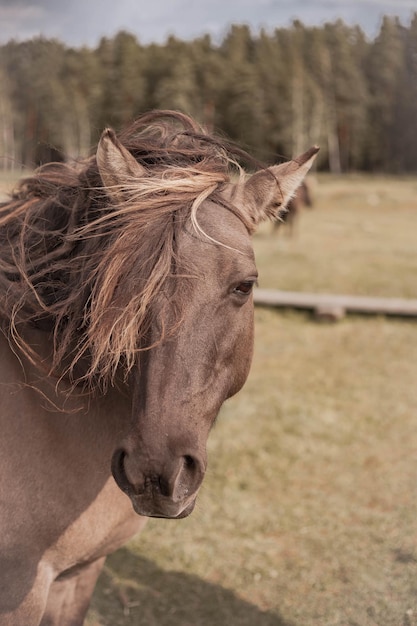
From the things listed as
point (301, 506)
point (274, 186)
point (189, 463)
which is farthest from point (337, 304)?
point (189, 463)

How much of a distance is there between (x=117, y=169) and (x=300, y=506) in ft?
11.1

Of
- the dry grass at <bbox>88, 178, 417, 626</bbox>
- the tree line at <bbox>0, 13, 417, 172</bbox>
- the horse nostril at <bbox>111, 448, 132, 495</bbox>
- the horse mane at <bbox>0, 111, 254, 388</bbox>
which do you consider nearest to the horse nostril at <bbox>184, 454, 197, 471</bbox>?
the horse nostril at <bbox>111, 448, 132, 495</bbox>

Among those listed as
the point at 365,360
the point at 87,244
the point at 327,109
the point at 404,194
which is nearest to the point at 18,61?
the point at 365,360

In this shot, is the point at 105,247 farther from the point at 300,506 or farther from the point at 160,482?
the point at 300,506

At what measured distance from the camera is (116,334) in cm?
171

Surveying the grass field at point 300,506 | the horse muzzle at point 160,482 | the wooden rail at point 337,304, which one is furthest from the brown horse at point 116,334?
the wooden rail at point 337,304

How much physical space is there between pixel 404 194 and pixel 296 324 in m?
18.5

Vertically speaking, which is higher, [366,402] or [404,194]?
[366,402]

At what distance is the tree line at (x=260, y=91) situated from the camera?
19.3 metres

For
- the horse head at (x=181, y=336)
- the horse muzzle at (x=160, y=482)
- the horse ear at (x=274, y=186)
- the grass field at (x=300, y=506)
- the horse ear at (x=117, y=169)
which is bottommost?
the grass field at (x=300, y=506)

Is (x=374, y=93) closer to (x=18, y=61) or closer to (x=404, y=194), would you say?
(x=404, y=194)

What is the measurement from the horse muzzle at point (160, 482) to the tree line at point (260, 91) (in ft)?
48.7

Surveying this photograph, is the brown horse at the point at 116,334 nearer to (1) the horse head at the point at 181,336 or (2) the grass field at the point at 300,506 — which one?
(1) the horse head at the point at 181,336

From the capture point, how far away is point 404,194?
25.0 metres
